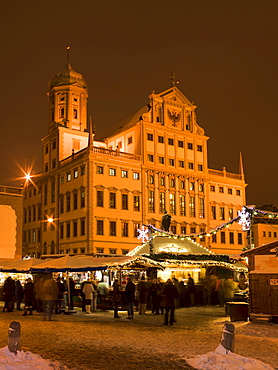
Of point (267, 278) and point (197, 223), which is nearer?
point (267, 278)

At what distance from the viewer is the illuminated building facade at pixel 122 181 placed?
48562 mm

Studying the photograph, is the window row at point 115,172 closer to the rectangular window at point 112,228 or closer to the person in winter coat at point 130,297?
the rectangular window at point 112,228

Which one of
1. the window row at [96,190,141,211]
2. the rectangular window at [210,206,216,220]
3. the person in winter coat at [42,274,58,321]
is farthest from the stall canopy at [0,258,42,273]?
the rectangular window at [210,206,216,220]

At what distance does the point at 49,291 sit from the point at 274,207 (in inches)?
2745

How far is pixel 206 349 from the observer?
37.1 feet

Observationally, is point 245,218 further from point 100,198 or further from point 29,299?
point 100,198

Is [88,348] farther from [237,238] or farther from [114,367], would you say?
[237,238]

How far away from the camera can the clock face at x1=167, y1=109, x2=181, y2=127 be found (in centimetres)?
5538

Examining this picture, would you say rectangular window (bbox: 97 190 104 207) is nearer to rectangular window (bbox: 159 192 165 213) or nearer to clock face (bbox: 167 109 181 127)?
rectangular window (bbox: 159 192 165 213)

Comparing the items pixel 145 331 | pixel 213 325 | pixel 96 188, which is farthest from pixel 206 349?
pixel 96 188

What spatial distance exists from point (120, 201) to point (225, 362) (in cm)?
4082

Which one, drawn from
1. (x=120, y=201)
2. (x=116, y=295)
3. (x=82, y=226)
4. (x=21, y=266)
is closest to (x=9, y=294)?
(x=21, y=266)

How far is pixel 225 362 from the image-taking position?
29.0 ft

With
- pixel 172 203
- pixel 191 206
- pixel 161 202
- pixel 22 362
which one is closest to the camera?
pixel 22 362
